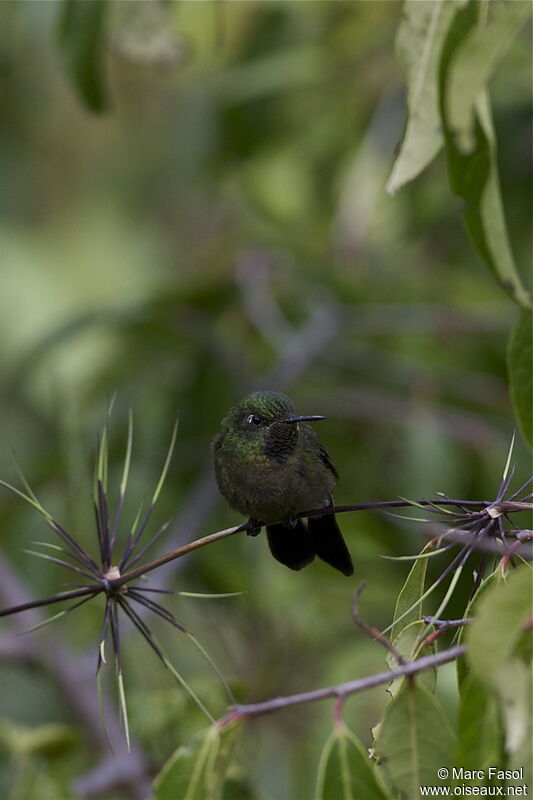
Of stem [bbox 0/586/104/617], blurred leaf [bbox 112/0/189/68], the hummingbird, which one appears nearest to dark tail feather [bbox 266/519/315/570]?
the hummingbird

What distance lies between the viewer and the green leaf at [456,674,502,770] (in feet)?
4.84

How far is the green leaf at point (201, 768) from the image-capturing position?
149cm

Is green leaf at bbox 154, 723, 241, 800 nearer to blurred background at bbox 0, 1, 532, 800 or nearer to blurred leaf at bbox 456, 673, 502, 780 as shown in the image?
blurred leaf at bbox 456, 673, 502, 780

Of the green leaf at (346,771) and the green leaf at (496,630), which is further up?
the green leaf at (496,630)

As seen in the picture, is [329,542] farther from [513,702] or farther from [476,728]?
[513,702]

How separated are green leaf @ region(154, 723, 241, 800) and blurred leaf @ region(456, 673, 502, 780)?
0.31m

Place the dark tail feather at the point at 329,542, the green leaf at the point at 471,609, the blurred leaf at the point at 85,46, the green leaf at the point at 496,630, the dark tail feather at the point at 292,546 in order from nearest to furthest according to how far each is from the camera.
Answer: the green leaf at the point at 496,630
the green leaf at the point at 471,609
the dark tail feather at the point at 329,542
the dark tail feather at the point at 292,546
the blurred leaf at the point at 85,46

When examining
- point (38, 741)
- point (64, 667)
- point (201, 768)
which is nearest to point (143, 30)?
point (38, 741)

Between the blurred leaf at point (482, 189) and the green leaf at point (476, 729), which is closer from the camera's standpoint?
Result: the green leaf at point (476, 729)

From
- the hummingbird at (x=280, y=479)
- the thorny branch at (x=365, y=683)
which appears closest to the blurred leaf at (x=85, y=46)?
the hummingbird at (x=280, y=479)

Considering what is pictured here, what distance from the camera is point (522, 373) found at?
1882 millimetres

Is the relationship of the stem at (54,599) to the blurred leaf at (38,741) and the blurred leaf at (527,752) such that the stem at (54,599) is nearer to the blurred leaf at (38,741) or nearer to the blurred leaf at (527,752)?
the blurred leaf at (527,752)

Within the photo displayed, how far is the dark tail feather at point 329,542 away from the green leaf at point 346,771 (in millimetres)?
700

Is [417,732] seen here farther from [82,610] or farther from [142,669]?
[142,669]
